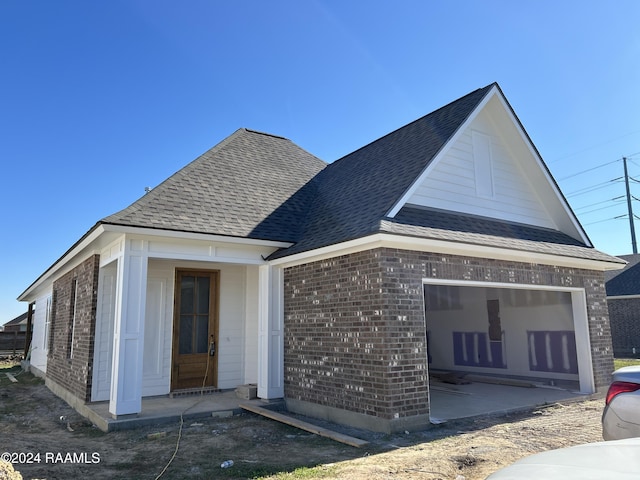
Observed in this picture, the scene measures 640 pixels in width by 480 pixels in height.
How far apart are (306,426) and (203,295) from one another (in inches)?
185

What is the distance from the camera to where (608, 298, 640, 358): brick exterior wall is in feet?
83.5

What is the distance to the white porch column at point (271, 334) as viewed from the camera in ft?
30.2

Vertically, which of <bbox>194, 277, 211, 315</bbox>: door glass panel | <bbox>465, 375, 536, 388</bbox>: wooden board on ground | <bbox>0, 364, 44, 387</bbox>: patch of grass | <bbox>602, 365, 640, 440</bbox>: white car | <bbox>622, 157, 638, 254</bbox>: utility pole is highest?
<bbox>622, 157, 638, 254</bbox>: utility pole

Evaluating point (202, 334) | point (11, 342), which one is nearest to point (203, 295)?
point (202, 334)

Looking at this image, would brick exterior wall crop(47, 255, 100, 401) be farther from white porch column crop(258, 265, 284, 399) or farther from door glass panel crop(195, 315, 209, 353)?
white porch column crop(258, 265, 284, 399)

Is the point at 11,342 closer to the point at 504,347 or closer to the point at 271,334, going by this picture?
the point at 271,334

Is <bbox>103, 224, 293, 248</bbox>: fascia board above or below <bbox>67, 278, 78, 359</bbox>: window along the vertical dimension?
above

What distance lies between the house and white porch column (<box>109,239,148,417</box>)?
0.03m

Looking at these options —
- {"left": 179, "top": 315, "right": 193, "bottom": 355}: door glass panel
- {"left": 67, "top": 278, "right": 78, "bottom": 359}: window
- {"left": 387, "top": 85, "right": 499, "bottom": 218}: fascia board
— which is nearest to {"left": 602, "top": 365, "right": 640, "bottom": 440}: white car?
{"left": 387, "top": 85, "right": 499, "bottom": 218}: fascia board

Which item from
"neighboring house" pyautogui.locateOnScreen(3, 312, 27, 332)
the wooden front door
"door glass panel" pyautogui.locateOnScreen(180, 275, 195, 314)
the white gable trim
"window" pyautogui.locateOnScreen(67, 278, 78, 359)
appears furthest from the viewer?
"neighboring house" pyautogui.locateOnScreen(3, 312, 27, 332)

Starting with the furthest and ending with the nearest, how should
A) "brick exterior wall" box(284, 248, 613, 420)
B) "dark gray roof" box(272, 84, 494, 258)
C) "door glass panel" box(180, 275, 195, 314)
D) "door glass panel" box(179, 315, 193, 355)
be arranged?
"door glass panel" box(180, 275, 195, 314) < "door glass panel" box(179, 315, 193, 355) < "dark gray roof" box(272, 84, 494, 258) < "brick exterior wall" box(284, 248, 613, 420)

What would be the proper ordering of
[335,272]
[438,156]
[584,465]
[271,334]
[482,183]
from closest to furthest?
[584,465], [335,272], [438,156], [271,334], [482,183]

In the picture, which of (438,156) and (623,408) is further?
(438,156)

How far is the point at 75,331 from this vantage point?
1097 cm
